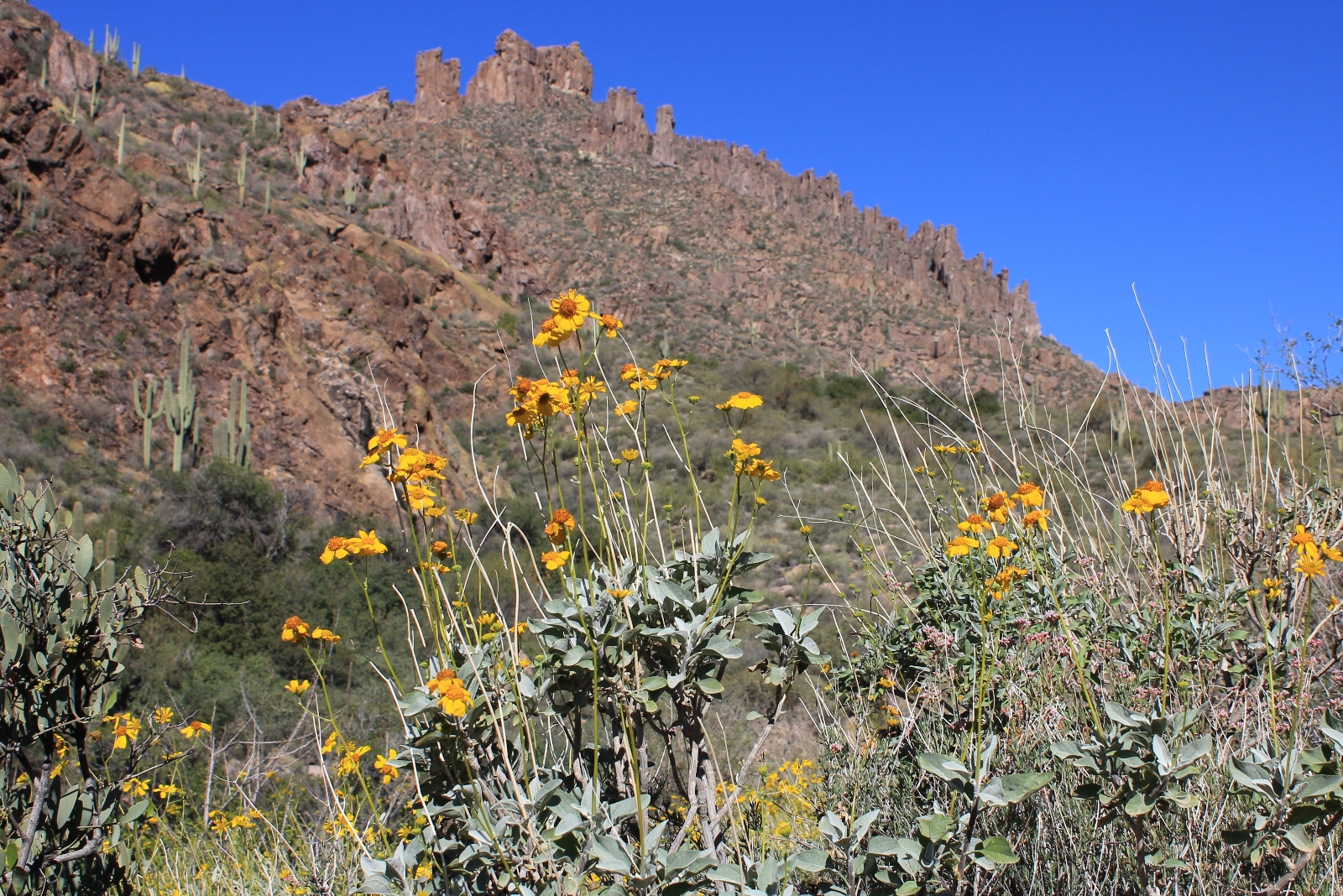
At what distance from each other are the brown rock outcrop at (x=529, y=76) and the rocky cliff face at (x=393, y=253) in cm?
19

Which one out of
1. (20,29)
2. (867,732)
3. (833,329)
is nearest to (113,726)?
(867,732)

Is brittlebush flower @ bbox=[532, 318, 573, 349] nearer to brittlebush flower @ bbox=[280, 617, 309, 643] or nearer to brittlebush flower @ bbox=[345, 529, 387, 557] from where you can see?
brittlebush flower @ bbox=[345, 529, 387, 557]

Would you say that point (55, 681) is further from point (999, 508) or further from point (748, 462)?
point (999, 508)

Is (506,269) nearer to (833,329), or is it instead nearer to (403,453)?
(833,329)

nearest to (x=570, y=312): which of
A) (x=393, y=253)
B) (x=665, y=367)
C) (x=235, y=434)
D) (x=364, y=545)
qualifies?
(x=665, y=367)

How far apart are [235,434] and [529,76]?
47.4 m

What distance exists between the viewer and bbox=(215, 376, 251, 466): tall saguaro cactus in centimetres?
1030

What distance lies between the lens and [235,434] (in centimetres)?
1063

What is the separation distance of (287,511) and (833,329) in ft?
99.1

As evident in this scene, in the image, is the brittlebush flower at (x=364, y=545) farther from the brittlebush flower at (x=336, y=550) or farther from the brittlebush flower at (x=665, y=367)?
the brittlebush flower at (x=665, y=367)

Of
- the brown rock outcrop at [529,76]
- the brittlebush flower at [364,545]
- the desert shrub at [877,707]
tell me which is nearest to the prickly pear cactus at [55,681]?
the desert shrub at [877,707]

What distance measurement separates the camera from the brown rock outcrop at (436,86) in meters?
46.7

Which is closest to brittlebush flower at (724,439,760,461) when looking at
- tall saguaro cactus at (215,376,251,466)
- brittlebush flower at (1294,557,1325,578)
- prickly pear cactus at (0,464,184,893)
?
brittlebush flower at (1294,557,1325,578)

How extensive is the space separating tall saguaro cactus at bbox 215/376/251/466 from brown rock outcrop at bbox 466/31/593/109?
4324 centimetres
